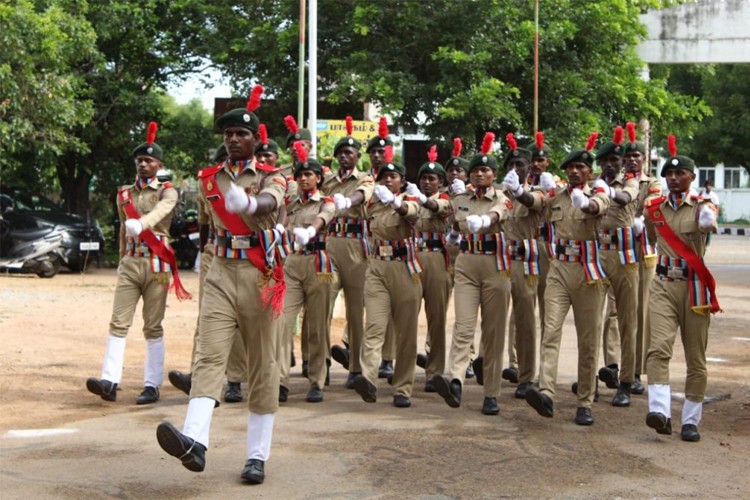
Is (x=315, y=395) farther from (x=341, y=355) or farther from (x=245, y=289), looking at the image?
(x=245, y=289)

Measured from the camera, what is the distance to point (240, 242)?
7547 mm

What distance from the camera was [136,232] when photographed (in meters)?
8.73

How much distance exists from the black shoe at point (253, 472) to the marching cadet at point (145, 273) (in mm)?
2986

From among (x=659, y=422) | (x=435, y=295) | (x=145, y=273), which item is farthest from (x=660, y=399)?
(x=145, y=273)

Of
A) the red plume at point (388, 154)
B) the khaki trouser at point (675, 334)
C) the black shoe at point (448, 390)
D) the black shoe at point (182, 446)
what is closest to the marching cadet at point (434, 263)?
the red plume at point (388, 154)

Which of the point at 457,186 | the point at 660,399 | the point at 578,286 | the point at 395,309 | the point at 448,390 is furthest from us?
the point at 457,186

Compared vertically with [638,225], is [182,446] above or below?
below

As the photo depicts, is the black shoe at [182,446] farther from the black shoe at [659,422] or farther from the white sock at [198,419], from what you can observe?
the black shoe at [659,422]

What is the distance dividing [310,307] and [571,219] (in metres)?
2.38

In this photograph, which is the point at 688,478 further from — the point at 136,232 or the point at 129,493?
→ the point at 136,232

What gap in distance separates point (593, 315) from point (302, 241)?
10.1ft

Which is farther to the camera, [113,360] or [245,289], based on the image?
[113,360]

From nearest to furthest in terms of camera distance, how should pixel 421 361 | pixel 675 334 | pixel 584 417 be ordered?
1. pixel 675 334
2. pixel 584 417
3. pixel 421 361

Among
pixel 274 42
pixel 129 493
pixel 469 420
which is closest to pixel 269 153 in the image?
pixel 469 420
